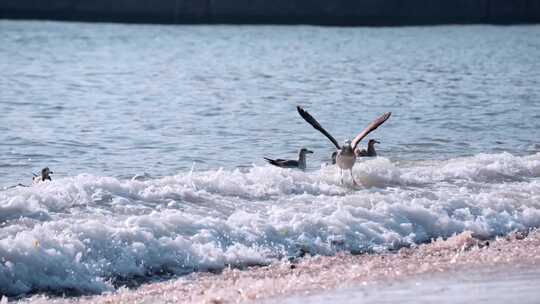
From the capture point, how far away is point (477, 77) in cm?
3209

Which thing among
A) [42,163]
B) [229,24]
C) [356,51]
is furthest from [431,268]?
[229,24]

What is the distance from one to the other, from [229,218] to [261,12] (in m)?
55.6

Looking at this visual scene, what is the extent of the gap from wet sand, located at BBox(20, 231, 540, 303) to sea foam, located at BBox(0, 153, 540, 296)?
338mm

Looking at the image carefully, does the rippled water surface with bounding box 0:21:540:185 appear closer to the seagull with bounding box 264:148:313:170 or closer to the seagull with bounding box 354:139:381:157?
the seagull with bounding box 354:139:381:157

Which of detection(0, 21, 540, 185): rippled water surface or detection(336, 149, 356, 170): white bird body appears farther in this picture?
detection(0, 21, 540, 185): rippled water surface

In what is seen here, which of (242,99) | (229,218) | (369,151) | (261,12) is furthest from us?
(261,12)

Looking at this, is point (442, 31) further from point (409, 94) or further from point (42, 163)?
point (42, 163)

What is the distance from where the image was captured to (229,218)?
1106 centimetres

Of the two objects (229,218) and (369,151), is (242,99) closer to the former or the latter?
(369,151)

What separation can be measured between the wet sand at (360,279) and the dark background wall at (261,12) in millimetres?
56128

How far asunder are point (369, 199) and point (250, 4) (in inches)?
2146

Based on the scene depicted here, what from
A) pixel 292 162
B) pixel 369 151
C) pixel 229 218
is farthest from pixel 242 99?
pixel 229 218

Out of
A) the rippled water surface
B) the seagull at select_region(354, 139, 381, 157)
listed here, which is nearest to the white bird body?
the seagull at select_region(354, 139, 381, 157)

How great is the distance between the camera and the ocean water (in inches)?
397
